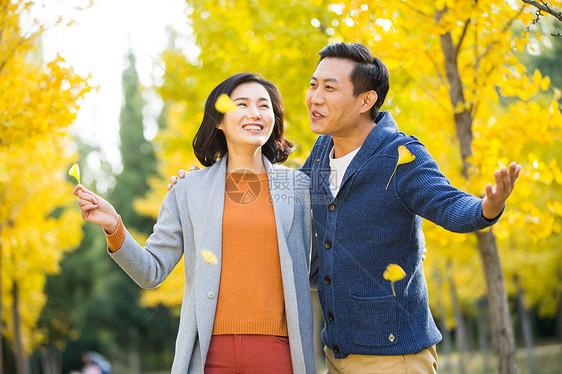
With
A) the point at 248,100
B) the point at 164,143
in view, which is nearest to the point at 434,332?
the point at 248,100

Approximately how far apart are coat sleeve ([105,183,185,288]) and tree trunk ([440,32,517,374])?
247 centimetres

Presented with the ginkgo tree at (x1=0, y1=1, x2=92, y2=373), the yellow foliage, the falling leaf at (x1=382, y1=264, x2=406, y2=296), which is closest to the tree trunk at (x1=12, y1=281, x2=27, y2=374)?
the ginkgo tree at (x1=0, y1=1, x2=92, y2=373)

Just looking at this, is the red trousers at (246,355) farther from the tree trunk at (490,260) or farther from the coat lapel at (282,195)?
the tree trunk at (490,260)

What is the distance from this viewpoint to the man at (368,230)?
7.41ft

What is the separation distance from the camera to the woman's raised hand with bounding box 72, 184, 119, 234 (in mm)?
2245

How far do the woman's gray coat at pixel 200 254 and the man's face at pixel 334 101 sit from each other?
13.9 inches

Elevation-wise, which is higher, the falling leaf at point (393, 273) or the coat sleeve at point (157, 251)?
the coat sleeve at point (157, 251)

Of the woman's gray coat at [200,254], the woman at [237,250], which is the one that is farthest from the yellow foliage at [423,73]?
the woman's gray coat at [200,254]

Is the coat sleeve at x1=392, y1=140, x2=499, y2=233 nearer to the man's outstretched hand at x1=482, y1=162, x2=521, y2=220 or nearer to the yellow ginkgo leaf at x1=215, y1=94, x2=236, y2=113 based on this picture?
the man's outstretched hand at x1=482, y1=162, x2=521, y2=220

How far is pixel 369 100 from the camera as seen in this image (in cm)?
261

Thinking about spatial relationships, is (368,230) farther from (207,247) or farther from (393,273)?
(207,247)

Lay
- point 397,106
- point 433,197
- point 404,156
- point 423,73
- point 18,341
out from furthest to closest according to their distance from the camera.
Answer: point 18,341
point 397,106
point 423,73
point 404,156
point 433,197

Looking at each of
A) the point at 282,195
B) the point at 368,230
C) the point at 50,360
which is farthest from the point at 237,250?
the point at 50,360

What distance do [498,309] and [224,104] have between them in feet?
9.26
